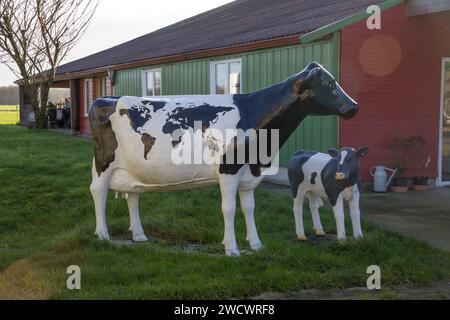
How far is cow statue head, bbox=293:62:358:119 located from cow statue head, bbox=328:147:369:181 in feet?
1.65

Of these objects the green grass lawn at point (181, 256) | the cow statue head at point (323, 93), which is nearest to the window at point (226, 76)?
the green grass lawn at point (181, 256)

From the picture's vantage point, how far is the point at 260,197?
9516 millimetres

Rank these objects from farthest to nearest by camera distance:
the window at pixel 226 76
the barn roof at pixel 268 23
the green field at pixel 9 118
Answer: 1. the green field at pixel 9 118
2. the window at pixel 226 76
3. the barn roof at pixel 268 23

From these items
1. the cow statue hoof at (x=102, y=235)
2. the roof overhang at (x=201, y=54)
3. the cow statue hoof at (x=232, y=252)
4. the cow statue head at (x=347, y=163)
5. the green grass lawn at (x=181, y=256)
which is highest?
the roof overhang at (x=201, y=54)

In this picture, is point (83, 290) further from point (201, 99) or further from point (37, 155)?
point (37, 155)

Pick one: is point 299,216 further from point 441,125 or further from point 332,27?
point 441,125

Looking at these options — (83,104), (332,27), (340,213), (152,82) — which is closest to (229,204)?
(340,213)

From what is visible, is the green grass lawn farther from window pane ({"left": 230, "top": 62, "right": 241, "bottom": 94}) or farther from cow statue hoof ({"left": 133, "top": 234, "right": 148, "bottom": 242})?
window pane ({"left": 230, "top": 62, "right": 241, "bottom": 94})

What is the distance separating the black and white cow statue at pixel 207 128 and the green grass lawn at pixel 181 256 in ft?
1.84

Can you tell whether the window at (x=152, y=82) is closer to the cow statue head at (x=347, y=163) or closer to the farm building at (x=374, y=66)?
the farm building at (x=374, y=66)

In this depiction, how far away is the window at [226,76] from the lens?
13.8m

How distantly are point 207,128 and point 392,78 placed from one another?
5.95 m

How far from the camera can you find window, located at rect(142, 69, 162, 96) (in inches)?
745

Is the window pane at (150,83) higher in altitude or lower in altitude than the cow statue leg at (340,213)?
higher
